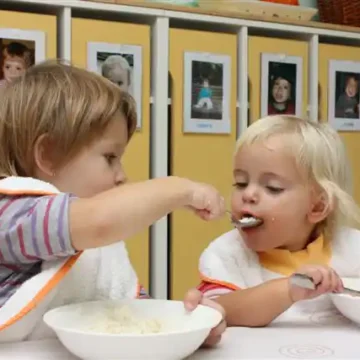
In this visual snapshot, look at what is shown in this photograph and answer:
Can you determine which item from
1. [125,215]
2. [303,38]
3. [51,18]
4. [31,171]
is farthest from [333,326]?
[303,38]

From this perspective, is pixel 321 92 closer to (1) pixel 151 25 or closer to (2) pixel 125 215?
(1) pixel 151 25

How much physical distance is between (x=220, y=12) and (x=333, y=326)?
58.7 inches

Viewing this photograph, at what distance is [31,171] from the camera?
38.8 inches

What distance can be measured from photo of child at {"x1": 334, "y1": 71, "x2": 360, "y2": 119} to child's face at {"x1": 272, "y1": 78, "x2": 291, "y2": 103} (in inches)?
8.5

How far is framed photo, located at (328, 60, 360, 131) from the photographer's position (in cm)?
245

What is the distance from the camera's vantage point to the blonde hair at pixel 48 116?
958 mm

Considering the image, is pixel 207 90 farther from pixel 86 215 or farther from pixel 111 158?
pixel 86 215

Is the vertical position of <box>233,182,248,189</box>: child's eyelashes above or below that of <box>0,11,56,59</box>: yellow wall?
below

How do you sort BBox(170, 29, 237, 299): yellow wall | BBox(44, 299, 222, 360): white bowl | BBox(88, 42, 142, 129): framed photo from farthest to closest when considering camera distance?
1. BBox(170, 29, 237, 299): yellow wall
2. BBox(88, 42, 142, 129): framed photo
3. BBox(44, 299, 222, 360): white bowl

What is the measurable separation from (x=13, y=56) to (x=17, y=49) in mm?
22

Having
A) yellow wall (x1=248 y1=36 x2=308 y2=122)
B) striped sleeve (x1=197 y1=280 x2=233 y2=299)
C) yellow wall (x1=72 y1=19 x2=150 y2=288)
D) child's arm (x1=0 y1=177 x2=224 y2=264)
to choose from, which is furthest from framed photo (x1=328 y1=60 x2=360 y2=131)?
child's arm (x1=0 y1=177 x2=224 y2=264)

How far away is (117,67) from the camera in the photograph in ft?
6.73

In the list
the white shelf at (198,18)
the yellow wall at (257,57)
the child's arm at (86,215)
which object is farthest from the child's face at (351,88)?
the child's arm at (86,215)

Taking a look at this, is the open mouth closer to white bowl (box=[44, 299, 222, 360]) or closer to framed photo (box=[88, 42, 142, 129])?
white bowl (box=[44, 299, 222, 360])
